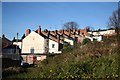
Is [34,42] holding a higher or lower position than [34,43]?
higher

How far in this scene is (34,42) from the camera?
195 feet

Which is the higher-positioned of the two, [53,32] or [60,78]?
[53,32]

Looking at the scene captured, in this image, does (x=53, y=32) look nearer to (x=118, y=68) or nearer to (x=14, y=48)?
(x=14, y=48)

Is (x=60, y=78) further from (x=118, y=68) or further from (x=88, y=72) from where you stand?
(x=118, y=68)

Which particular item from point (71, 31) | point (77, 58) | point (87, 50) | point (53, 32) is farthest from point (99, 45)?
point (71, 31)

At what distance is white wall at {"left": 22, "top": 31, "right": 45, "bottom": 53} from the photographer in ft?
192

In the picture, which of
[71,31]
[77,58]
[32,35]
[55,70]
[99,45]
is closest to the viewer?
[55,70]

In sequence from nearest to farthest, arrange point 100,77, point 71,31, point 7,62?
point 100,77, point 7,62, point 71,31

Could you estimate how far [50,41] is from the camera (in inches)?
2370

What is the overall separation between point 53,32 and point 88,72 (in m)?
53.6

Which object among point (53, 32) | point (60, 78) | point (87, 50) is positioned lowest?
point (60, 78)

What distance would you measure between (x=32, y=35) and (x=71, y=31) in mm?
20354

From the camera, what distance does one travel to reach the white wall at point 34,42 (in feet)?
192

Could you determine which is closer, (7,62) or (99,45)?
(99,45)
